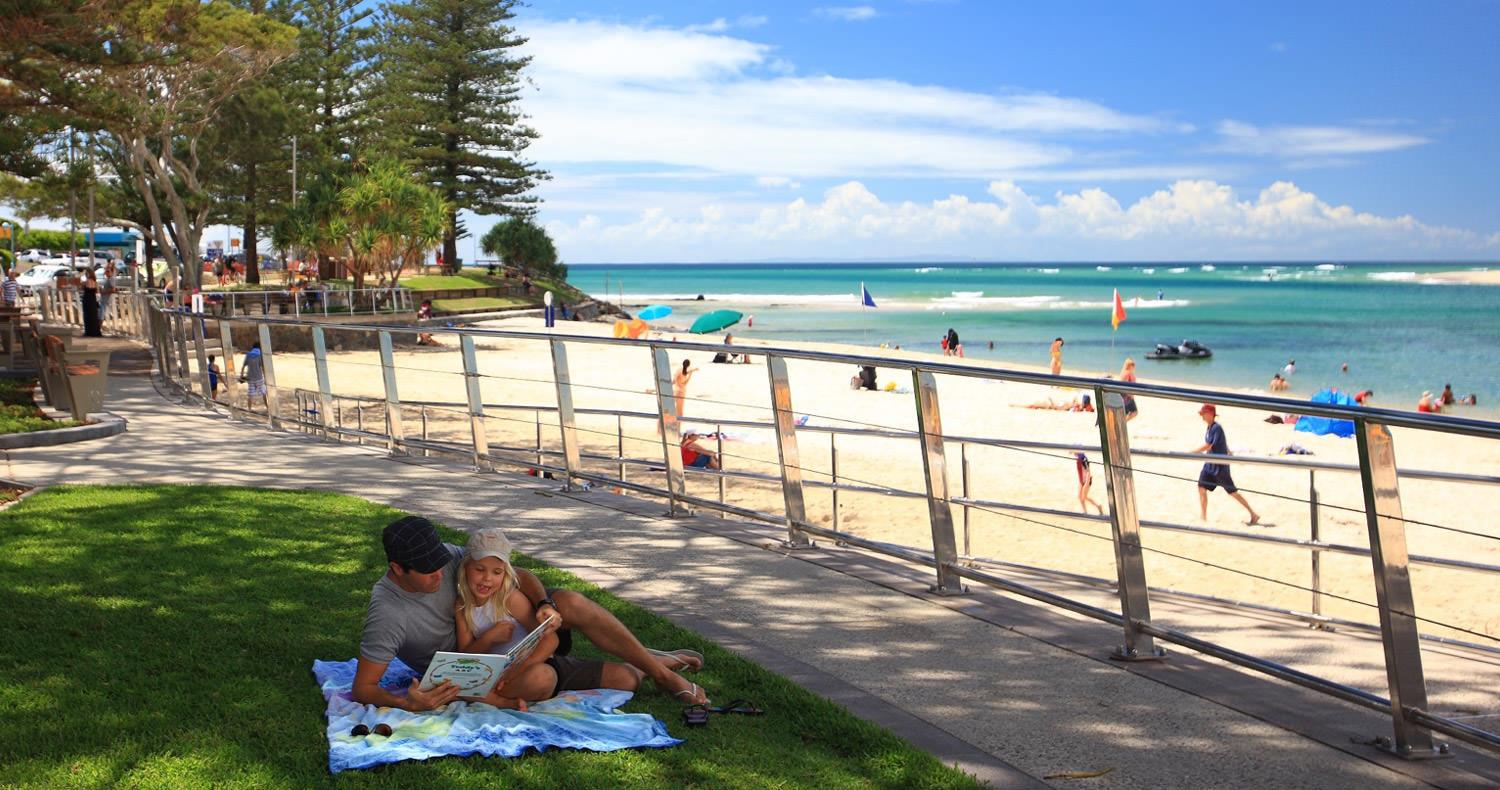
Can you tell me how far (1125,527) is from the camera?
15.5 ft

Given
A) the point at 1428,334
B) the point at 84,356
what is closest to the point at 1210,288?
the point at 1428,334

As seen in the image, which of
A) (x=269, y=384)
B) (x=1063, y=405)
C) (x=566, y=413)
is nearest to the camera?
(x=566, y=413)

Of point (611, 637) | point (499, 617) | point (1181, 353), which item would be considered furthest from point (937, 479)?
point (1181, 353)

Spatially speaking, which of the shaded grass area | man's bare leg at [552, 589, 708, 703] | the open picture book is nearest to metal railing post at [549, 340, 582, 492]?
man's bare leg at [552, 589, 708, 703]

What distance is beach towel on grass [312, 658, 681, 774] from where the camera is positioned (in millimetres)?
3748

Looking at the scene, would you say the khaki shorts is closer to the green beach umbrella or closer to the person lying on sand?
the person lying on sand

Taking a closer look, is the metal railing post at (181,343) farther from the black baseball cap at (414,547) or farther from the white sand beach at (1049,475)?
the black baseball cap at (414,547)

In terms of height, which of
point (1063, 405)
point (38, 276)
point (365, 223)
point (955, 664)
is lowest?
point (1063, 405)

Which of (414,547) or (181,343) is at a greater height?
(181,343)

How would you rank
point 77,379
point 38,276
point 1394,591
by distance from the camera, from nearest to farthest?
point 1394,591 → point 77,379 → point 38,276

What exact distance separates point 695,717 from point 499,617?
0.85 m

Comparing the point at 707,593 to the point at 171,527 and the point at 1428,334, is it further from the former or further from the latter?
the point at 1428,334

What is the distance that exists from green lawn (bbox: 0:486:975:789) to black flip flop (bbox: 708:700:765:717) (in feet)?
0.11

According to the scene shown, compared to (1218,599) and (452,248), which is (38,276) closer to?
(452,248)
